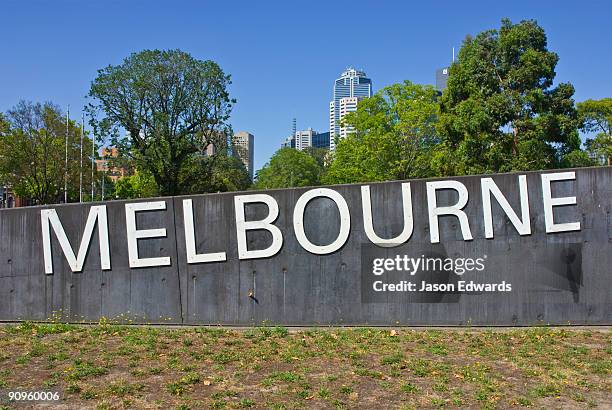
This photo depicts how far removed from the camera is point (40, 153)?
45.7 metres

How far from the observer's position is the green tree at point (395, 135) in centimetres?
3969

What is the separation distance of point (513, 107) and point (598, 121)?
29100 mm

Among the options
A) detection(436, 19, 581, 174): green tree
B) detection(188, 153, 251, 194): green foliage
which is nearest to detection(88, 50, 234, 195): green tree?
detection(188, 153, 251, 194): green foliage

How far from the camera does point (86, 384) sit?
6.65 metres

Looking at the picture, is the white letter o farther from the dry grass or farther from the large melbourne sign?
the dry grass

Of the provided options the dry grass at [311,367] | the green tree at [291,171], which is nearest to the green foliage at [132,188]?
the green tree at [291,171]

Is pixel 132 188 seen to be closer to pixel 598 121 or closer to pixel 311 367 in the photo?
pixel 598 121

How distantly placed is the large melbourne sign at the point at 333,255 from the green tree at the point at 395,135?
29.4m

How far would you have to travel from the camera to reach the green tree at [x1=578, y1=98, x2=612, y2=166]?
47969mm

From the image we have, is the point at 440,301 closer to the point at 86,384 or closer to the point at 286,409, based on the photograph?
the point at 286,409

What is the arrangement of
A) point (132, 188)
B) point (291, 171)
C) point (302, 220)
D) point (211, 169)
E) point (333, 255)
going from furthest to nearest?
1. point (291, 171)
2. point (132, 188)
3. point (211, 169)
4. point (302, 220)
5. point (333, 255)

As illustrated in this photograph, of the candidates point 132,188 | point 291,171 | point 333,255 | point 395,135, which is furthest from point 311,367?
point 291,171

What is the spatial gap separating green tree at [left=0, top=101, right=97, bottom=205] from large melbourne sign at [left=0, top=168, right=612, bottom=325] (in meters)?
36.7

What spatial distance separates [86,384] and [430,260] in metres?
6.35
